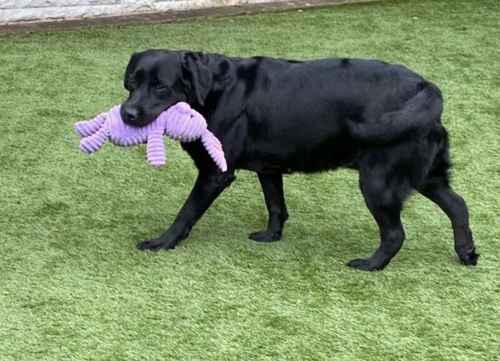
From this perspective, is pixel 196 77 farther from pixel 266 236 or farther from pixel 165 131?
pixel 266 236

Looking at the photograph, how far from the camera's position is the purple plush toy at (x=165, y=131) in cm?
305

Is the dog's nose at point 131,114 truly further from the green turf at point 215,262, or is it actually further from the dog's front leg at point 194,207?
the green turf at point 215,262

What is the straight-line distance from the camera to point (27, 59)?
579cm

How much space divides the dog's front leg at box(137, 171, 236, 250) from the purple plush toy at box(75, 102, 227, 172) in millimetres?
136

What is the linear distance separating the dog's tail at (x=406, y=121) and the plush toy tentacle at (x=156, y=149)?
65cm

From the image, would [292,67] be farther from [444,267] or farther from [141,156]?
[141,156]

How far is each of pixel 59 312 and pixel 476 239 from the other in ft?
5.07

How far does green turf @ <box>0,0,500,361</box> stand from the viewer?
2713mm


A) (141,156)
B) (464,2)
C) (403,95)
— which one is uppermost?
(403,95)

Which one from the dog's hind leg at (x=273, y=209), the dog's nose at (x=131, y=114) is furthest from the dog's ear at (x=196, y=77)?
the dog's hind leg at (x=273, y=209)

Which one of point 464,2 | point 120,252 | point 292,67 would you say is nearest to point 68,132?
point 120,252

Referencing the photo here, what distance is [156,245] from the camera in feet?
10.9

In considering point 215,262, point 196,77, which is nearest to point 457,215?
point 215,262

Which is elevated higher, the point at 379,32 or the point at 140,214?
the point at 140,214
